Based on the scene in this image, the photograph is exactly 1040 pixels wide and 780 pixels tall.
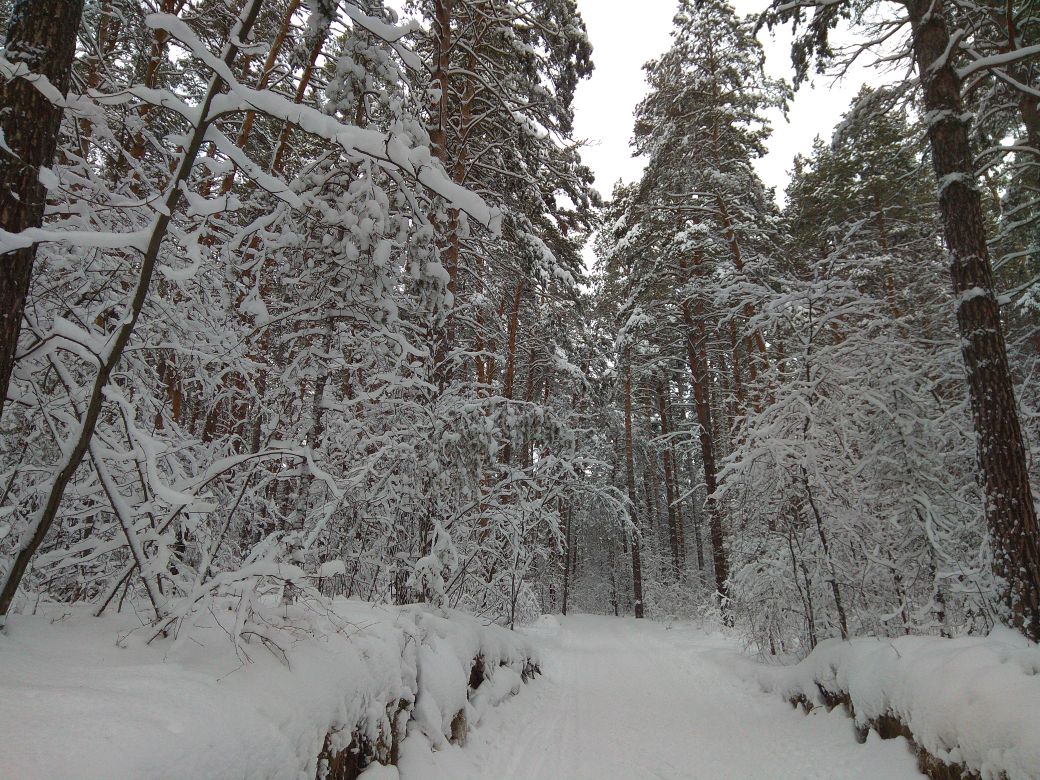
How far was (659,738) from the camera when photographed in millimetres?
5801

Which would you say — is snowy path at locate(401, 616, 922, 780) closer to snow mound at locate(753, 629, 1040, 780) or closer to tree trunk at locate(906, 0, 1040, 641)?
snow mound at locate(753, 629, 1040, 780)

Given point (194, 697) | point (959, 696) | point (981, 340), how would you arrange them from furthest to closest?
1. point (981, 340)
2. point (959, 696)
3. point (194, 697)

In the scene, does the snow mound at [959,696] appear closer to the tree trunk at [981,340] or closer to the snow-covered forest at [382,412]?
the snow-covered forest at [382,412]

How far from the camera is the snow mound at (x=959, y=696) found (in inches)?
121

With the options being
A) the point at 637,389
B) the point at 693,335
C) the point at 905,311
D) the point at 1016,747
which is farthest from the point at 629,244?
the point at 1016,747

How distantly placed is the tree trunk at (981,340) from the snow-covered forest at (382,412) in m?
0.03

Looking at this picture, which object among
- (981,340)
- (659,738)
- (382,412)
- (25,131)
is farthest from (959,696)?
(25,131)

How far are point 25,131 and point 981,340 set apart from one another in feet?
24.1

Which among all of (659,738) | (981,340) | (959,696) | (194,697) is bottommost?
(659,738)

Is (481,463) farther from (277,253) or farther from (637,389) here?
(637,389)

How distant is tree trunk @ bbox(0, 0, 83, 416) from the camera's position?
225 centimetres

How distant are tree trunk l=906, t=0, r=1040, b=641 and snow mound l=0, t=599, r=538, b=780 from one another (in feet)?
17.5

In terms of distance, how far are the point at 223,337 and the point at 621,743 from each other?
225 inches

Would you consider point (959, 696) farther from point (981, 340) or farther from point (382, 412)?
point (382, 412)
